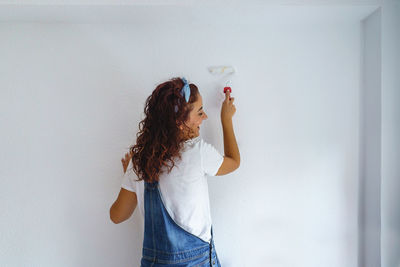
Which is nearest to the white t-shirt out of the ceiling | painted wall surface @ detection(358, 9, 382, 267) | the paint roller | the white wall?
the white wall

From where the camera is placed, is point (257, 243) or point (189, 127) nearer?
point (189, 127)

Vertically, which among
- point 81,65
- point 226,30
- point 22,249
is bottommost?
point 22,249

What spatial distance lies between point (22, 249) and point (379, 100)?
2.00 metres

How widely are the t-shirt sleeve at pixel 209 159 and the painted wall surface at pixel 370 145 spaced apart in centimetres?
84

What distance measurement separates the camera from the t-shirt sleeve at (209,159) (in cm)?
99

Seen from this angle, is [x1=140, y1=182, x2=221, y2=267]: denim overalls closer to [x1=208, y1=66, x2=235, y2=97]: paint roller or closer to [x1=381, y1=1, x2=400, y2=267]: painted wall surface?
[x1=208, y1=66, x2=235, y2=97]: paint roller

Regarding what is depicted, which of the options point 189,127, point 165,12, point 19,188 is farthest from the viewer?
point 19,188

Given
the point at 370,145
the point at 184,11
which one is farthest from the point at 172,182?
the point at 370,145

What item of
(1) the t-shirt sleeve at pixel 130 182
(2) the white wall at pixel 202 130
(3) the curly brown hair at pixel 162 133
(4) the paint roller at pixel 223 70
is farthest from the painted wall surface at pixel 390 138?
(1) the t-shirt sleeve at pixel 130 182

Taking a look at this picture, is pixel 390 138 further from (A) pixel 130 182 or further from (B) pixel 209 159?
(A) pixel 130 182

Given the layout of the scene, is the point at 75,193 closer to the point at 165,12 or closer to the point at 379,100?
the point at 165,12

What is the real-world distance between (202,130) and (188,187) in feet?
1.31

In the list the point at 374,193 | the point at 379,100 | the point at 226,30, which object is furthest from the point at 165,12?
the point at 374,193

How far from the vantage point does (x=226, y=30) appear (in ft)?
4.11
